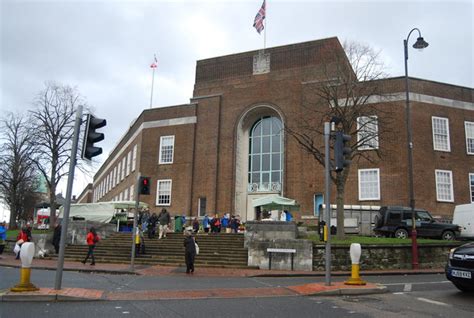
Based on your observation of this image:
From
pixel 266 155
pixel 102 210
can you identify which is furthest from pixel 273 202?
pixel 102 210

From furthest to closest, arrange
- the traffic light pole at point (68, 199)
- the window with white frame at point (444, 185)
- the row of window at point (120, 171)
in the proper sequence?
1. the row of window at point (120, 171)
2. the window with white frame at point (444, 185)
3. the traffic light pole at point (68, 199)

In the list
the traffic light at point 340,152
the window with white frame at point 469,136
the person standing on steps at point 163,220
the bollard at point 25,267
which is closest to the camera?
the bollard at point 25,267

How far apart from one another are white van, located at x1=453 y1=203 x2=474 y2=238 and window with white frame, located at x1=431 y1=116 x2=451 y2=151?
7.53 meters

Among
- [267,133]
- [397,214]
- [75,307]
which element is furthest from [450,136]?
[75,307]

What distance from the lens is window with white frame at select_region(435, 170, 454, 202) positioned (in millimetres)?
30453

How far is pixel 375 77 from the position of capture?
Result: 24375 mm

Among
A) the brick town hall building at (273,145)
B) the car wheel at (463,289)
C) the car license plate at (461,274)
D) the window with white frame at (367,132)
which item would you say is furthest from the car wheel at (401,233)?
the car license plate at (461,274)

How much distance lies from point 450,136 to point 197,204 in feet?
65.9

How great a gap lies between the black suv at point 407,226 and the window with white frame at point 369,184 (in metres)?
5.92

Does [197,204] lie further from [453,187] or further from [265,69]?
[453,187]

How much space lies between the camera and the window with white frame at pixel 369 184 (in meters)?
30.8

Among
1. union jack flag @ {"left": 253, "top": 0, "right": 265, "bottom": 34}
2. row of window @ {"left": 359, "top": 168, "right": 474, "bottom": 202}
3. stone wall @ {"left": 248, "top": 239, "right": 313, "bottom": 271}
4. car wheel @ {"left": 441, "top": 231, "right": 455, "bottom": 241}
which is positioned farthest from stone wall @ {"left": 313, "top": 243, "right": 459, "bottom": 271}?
union jack flag @ {"left": 253, "top": 0, "right": 265, "bottom": 34}

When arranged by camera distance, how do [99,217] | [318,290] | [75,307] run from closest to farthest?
1. [75,307]
2. [318,290]
3. [99,217]

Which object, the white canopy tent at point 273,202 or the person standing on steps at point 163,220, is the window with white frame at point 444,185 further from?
the person standing on steps at point 163,220
